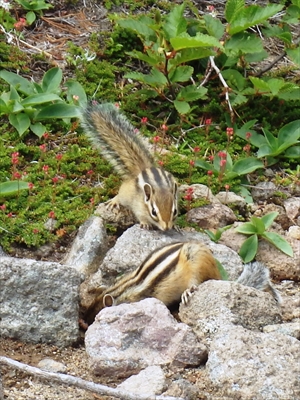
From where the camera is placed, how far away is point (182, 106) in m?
8.23

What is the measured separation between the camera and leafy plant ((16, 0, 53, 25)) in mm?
9148

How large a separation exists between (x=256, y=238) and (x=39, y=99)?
2453 millimetres

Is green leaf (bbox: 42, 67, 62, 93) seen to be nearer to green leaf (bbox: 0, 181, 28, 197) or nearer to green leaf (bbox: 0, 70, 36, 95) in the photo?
green leaf (bbox: 0, 70, 36, 95)

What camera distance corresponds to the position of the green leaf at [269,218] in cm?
681

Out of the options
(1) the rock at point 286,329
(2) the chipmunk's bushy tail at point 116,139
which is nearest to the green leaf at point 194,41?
(2) the chipmunk's bushy tail at point 116,139

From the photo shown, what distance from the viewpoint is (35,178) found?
734cm

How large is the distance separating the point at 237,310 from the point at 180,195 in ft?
6.90

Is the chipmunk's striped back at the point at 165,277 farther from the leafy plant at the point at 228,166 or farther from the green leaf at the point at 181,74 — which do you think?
the green leaf at the point at 181,74


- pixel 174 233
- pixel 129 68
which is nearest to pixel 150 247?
pixel 174 233

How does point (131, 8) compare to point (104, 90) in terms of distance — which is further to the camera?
point (131, 8)

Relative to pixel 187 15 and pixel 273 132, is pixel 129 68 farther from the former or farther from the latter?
pixel 273 132

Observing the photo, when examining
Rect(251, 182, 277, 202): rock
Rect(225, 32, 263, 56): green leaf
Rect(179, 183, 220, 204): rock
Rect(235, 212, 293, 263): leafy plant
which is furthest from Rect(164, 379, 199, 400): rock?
Rect(225, 32, 263, 56): green leaf

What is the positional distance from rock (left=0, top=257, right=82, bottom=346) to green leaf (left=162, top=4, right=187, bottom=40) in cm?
340

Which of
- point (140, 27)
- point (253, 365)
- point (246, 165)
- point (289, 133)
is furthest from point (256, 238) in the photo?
point (140, 27)
